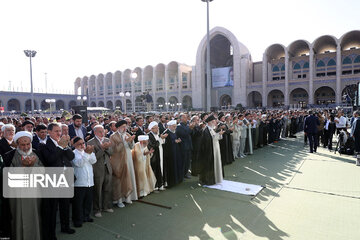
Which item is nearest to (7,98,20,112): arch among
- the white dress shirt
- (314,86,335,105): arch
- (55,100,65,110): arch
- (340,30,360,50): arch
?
(55,100,65,110): arch

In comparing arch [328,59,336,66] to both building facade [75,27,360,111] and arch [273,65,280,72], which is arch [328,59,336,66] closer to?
building facade [75,27,360,111]

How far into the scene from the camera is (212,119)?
218 inches

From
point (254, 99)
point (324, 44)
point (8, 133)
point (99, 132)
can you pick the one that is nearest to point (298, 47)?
point (324, 44)

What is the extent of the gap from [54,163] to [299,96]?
131ft

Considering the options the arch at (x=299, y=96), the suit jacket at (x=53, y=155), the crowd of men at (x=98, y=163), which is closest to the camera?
the crowd of men at (x=98, y=163)

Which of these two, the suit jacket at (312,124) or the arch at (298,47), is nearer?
the suit jacket at (312,124)

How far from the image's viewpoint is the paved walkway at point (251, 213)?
3.31 m

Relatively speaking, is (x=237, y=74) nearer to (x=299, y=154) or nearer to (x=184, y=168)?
(x=299, y=154)

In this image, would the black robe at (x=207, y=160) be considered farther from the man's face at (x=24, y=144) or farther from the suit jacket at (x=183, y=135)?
the man's face at (x=24, y=144)

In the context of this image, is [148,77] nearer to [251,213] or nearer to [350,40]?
[350,40]

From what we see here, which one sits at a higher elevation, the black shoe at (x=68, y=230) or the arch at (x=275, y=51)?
the arch at (x=275, y=51)

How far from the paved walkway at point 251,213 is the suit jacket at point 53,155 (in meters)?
1.10

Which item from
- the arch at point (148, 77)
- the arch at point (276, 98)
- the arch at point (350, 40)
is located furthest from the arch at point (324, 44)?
the arch at point (148, 77)

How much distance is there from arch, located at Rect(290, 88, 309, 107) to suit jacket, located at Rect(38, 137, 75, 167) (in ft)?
126
